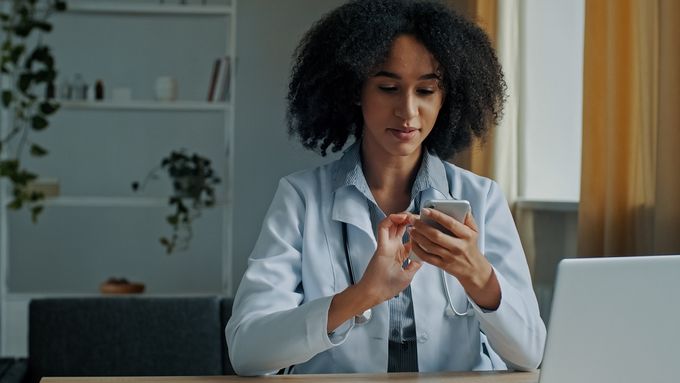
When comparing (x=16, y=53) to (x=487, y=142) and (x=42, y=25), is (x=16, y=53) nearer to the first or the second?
(x=42, y=25)

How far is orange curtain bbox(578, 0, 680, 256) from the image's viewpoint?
2.51m

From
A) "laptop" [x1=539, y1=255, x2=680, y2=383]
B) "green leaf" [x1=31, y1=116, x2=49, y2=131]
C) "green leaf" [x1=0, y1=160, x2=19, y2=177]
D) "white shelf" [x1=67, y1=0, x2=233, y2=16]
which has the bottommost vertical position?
"laptop" [x1=539, y1=255, x2=680, y2=383]

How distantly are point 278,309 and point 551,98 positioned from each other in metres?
2.44

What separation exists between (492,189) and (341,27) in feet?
1.33

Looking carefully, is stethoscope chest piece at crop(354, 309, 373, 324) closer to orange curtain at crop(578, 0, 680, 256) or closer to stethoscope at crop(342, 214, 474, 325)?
stethoscope at crop(342, 214, 474, 325)

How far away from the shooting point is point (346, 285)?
5.93 feet

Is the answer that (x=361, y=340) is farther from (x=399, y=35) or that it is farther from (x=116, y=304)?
(x=116, y=304)

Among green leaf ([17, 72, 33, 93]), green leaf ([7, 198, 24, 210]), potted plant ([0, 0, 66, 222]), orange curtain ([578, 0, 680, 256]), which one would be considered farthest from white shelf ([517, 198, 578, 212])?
green leaf ([17, 72, 33, 93])

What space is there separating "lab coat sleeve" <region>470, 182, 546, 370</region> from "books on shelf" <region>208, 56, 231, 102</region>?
3.42 meters

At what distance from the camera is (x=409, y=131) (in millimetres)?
1801

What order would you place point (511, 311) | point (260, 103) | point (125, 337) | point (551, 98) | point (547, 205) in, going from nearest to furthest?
point (511, 311)
point (125, 337)
point (547, 205)
point (551, 98)
point (260, 103)

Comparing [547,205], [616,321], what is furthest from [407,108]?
[547,205]

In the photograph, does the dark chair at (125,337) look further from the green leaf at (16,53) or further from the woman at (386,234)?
the green leaf at (16,53)

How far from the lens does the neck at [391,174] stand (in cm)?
191
